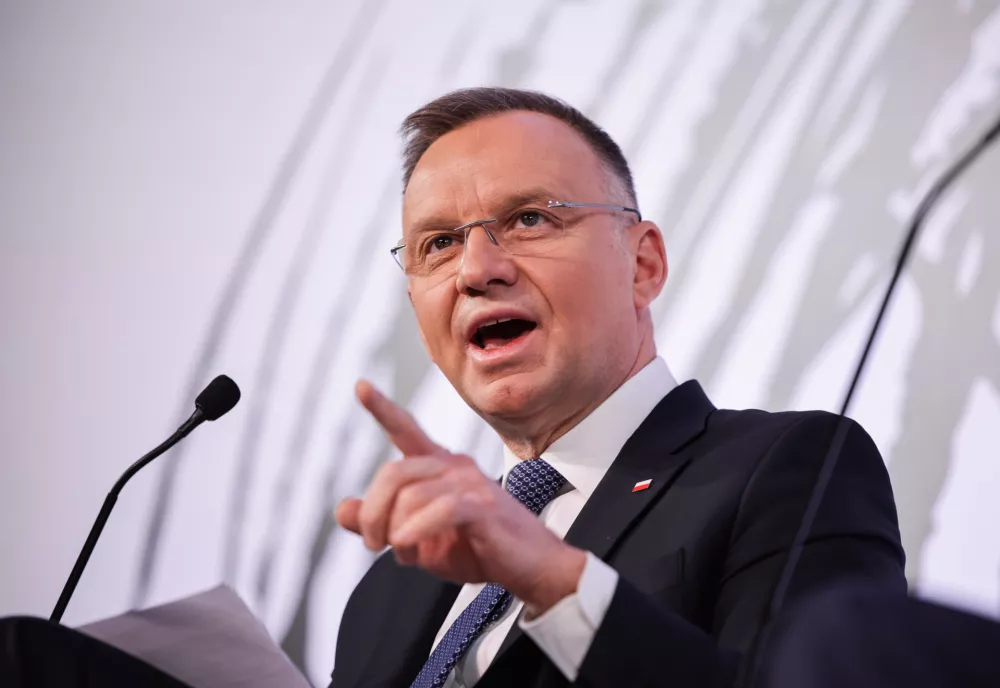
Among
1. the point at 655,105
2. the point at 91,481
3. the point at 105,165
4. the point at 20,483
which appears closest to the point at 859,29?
the point at 655,105

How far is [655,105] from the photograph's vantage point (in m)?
2.22

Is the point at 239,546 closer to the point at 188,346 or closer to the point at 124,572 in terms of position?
the point at 124,572

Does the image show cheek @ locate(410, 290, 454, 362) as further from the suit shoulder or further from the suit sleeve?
the suit sleeve

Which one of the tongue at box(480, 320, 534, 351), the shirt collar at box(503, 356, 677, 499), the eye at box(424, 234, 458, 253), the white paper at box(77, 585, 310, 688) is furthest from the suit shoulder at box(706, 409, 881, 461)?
the white paper at box(77, 585, 310, 688)

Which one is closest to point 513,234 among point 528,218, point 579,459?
point 528,218

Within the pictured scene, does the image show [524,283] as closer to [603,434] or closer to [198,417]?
[603,434]

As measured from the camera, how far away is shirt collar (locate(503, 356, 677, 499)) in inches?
56.7

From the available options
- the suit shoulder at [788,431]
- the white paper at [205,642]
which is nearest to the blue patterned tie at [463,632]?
the white paper at [205,642]

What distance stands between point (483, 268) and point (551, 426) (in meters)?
0.30

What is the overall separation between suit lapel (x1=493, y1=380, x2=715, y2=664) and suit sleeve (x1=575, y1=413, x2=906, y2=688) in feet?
0.46

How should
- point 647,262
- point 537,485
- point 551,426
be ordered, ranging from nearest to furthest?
point 537,485
point 551,426
point 647,262

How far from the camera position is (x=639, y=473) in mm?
1321

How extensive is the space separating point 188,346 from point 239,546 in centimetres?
56

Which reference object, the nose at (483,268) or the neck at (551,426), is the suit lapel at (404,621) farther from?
the nose at (483,268)
